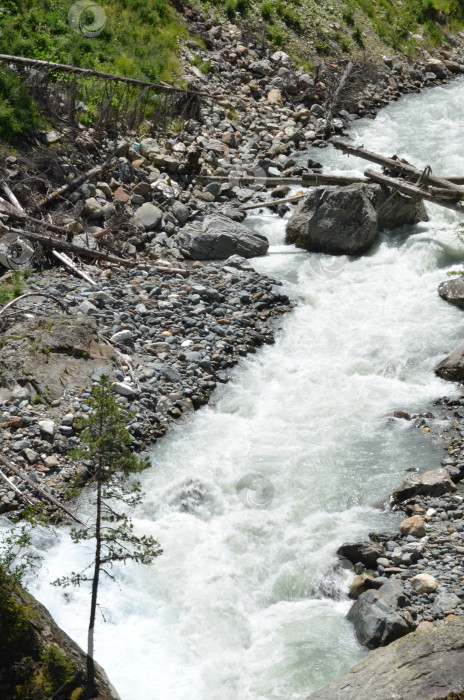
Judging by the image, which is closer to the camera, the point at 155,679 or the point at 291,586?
the point at 155,679

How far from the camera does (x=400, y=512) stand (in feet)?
27.8

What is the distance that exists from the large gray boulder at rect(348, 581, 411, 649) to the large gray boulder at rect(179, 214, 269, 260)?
8.11m

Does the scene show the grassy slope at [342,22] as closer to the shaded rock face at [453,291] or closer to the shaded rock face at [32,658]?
the shaded rock face at [453,291]

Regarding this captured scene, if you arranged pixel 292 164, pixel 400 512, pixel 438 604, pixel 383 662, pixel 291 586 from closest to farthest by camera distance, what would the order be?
pixel 383 662 < pixel 438 604 < pixel 291 586 < pixel 400 512 < pixel 292 164

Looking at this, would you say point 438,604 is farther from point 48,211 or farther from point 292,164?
point 292,164

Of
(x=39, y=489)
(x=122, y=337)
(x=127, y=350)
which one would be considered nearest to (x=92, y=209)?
(x=122, y=337)

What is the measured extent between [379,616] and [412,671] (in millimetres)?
1804

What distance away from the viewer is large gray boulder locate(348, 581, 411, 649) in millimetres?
6738

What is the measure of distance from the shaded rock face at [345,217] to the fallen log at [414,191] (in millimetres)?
187

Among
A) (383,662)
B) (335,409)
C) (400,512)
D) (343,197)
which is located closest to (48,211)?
(343,197)

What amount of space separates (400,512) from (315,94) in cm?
1553

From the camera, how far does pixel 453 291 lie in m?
12.7

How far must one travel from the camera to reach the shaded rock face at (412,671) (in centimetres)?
480

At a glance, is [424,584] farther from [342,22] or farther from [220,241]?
[342,22]
